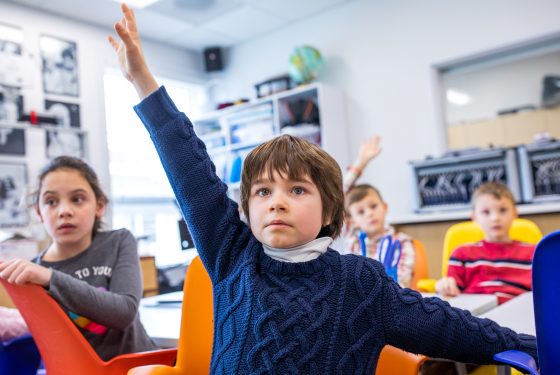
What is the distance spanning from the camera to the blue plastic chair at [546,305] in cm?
75

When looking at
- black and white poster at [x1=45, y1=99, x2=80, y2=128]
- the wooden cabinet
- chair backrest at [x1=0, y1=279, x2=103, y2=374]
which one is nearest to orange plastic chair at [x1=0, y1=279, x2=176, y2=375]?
chair backrest at [x1=0, y1=279, x2=103, y2=374]

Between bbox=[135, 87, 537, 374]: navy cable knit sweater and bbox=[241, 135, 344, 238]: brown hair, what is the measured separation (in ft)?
0.31

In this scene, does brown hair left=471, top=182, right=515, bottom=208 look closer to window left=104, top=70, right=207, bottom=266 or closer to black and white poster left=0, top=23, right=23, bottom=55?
window left=104, top=70, right=207, bottom=266

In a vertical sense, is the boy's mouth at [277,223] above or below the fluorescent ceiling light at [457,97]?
below

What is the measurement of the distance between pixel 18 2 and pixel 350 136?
300cm

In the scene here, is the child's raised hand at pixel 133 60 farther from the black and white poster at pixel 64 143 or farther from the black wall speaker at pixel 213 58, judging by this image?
the black wall speaker at pixel 213 58

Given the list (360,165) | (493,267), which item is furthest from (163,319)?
(493,267)

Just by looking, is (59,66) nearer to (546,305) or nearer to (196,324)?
(196,324)

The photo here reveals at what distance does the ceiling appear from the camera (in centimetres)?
437

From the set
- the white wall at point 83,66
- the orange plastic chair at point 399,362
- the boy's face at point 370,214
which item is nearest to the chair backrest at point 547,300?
the orange plastic chair at point 399,362

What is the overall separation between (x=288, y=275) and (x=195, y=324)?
358 mm

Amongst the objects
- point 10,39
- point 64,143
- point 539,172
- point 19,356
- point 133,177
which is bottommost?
point 19,356

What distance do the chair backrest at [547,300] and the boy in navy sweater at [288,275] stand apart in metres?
0.08

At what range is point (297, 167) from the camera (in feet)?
2.99
